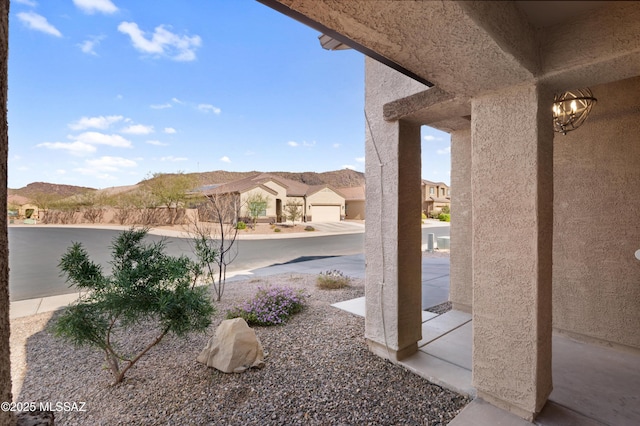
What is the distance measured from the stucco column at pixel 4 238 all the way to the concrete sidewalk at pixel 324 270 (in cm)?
514

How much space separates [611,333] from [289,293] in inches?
167

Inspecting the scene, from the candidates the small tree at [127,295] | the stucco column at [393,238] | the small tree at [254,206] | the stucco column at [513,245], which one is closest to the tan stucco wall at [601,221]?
the stucco column at [513,245]

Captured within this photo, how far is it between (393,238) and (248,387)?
2092 mm

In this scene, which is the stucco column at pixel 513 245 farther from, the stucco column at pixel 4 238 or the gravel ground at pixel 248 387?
the stucco column at pixel 4 238

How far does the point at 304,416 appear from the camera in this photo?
2.31m

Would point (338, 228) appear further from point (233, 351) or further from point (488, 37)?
point (488, 37)

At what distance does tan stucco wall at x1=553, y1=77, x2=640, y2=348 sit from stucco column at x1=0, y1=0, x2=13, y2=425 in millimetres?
4802

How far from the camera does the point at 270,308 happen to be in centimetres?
446

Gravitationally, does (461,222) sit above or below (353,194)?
below

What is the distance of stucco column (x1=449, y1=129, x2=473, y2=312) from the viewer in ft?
14.0

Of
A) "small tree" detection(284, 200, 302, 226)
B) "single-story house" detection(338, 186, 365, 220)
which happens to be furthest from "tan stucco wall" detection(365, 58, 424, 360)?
"single-story house" detection(338, 186, 365, 220)

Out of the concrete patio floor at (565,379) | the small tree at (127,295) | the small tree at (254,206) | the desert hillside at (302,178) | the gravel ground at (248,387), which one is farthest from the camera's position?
the desert hillside at (302,178)

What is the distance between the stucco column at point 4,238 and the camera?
2.94ft

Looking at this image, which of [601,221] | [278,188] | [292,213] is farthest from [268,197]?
[601,221]
